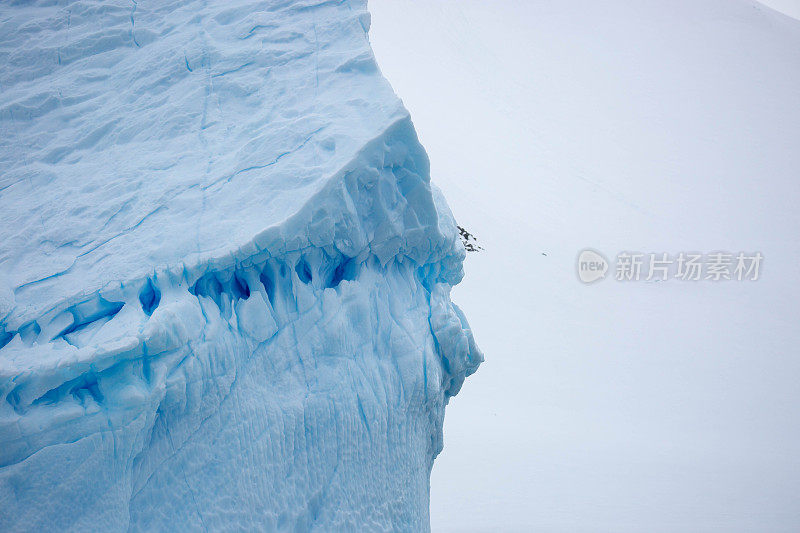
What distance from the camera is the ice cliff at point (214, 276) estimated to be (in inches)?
69.3

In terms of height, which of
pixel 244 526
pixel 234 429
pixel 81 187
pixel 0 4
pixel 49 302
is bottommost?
pixel 244 526

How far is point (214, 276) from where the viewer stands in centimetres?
201

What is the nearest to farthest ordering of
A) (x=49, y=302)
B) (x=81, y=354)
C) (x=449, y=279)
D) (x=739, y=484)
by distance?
(x=81, y=354)
(x=49, y=302)
(x=449, y=279)
(x=739, y=484)

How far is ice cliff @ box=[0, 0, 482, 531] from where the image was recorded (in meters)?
1.76

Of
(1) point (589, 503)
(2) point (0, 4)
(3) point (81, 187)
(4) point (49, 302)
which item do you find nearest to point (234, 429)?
(4) point (49, 302)

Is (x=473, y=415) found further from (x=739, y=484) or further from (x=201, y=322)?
(x=201, y=322)

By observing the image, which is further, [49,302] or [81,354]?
[49,302]

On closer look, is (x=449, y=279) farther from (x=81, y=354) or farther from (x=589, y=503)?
(x=589, y=503)

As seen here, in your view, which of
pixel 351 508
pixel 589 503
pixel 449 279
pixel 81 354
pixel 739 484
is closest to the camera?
pixel 81 354

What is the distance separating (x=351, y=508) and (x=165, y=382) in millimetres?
760

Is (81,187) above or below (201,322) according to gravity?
above

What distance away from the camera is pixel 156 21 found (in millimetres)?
2748

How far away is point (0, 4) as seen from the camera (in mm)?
2904

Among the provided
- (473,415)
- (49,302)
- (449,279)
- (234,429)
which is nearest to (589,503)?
(473,415)
